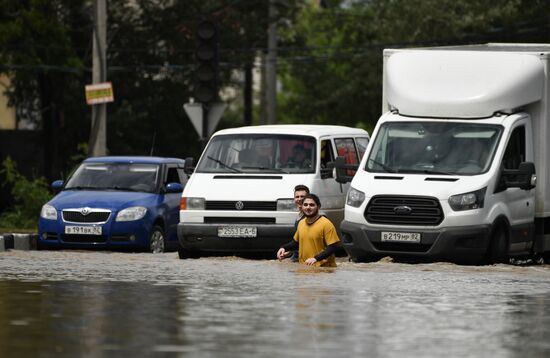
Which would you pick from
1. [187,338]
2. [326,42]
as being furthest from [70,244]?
[326,42]

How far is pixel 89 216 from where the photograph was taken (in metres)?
24.1

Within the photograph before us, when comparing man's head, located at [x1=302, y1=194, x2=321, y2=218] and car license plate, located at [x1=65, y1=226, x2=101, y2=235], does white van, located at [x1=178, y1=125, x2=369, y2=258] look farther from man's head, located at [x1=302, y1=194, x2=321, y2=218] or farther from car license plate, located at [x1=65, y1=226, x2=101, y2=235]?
man's head, located at [x1=302, y1=194, x2=321, y2=218]

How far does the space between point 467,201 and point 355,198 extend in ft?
4.51

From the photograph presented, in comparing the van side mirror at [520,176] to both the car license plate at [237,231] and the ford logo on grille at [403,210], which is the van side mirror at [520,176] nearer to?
the ford logo on grille at [403,210]

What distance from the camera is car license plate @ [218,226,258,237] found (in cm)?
2188

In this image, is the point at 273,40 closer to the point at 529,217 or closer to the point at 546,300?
the point at 529,217

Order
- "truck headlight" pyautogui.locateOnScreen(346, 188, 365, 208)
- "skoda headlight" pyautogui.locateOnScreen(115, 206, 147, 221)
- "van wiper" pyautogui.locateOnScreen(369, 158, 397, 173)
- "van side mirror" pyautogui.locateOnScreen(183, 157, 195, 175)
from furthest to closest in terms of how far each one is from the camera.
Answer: "skoda headlight" pyautogui.locateOnScreen(115, 206, 147, 221)
"van side mirror" pyautogui.locateOnScreen(183, 157, 195, 175)
"van wiper" pyautogui.locateOnScreen(369, 158, 397, 173)
"truck headlight" pyautogui.locateOnScreen(346, 188, 365, 208)

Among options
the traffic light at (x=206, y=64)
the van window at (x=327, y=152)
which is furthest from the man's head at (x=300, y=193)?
the traffic light at (x=206, y=64)

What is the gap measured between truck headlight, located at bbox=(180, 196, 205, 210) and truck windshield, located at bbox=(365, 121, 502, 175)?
259cm

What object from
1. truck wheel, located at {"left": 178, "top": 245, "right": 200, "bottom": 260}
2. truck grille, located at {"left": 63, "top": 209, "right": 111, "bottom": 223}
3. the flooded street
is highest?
truck grille, located at {"left": 63, "top": 209, "right": 111, "bottom": 223}

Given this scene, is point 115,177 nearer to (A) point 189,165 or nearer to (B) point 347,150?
(A) point 189,165

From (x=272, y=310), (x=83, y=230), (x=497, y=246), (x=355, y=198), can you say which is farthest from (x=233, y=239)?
(x=272, y=310)

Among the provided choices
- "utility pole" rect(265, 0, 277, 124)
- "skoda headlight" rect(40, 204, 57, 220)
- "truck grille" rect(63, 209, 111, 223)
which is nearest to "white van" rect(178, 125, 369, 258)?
"truck grille" rect(63, 209, 111, 223)

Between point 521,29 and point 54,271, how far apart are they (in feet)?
109
